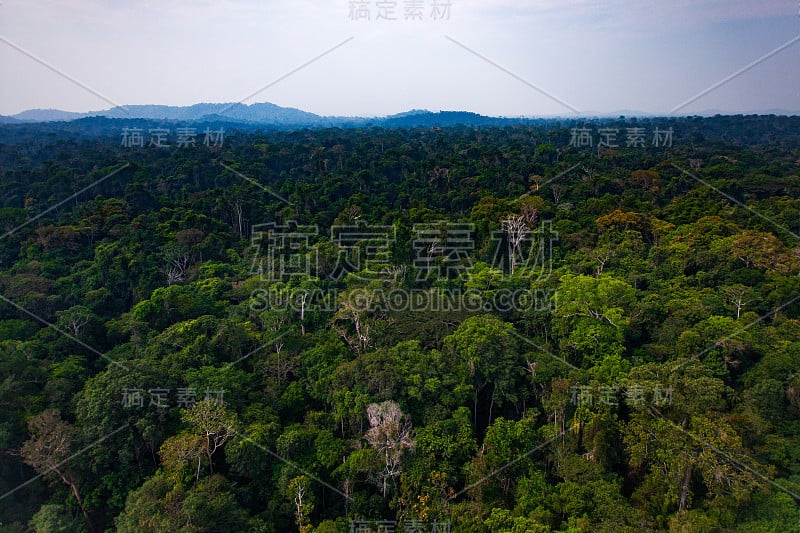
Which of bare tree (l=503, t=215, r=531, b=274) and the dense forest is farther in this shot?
bare tree (l=503, t=215, r=531, b=274)

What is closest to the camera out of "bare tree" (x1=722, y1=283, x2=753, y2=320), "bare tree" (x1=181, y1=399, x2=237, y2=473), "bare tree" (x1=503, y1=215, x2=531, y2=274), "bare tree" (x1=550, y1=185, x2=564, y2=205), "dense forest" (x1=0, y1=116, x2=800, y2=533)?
"dense forest" (x1=0, y1=116, x2=800, y2=533)

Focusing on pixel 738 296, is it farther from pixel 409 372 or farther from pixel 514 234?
pixel 409 372

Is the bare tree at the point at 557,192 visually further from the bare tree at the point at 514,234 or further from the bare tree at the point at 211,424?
the bare tree at the point at 211,424

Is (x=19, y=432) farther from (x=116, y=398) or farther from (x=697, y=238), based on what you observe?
(x=697, y=238)

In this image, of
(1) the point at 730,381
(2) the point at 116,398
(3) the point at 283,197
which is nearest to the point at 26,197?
(3) the point at 283,197

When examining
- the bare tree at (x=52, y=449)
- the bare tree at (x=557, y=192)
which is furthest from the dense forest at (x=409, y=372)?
the bare tree at (x=557, y=192)

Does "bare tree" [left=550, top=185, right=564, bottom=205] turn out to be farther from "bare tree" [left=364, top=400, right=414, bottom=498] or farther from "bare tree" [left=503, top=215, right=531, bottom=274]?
"bare tree" [left=364, top=400, right=414, bottom=498]

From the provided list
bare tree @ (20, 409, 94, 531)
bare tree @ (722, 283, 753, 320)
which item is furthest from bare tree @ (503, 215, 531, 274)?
bare tree @ (20, 409, 94, 531)

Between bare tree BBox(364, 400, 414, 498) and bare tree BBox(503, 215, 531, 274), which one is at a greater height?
bare tree BBox(503, 215, 531, 274)
